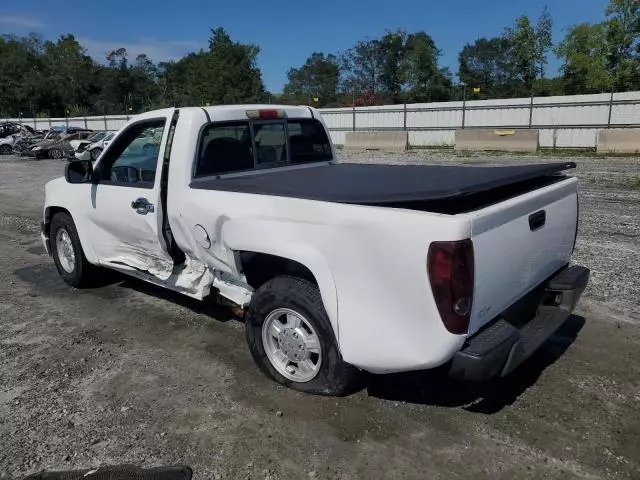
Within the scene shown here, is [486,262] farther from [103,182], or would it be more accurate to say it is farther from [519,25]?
[519,25]

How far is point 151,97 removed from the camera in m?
76.8

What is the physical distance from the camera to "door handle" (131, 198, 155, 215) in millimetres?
4426

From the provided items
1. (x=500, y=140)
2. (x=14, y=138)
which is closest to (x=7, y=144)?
(x=14, y=138)

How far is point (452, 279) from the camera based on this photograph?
8.57ft

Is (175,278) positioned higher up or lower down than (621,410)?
higher up

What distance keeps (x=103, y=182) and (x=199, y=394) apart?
2462mm

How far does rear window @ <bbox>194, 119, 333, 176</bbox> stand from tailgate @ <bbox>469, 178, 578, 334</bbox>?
2.42 meters

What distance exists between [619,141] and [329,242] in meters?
19.9

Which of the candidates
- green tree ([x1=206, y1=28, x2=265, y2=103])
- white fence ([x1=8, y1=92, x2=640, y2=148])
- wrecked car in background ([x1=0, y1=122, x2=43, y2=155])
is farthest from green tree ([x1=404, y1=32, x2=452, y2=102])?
wrecked car in background ([x1=0, y1=122, x2=43, y2=155])

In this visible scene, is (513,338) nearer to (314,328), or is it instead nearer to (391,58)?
(314,328)

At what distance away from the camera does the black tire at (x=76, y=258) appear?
566cm

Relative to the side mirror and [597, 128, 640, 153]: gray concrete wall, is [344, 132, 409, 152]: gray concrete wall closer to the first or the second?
[597, 128, 640, 153]: gray concrete wall

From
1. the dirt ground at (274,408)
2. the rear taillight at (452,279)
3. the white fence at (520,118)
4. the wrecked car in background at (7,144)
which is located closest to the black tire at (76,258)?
the dirt ground at (274,408)

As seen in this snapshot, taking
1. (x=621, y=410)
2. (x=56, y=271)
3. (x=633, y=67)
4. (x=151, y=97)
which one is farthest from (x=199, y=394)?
(x=151, y=97)
